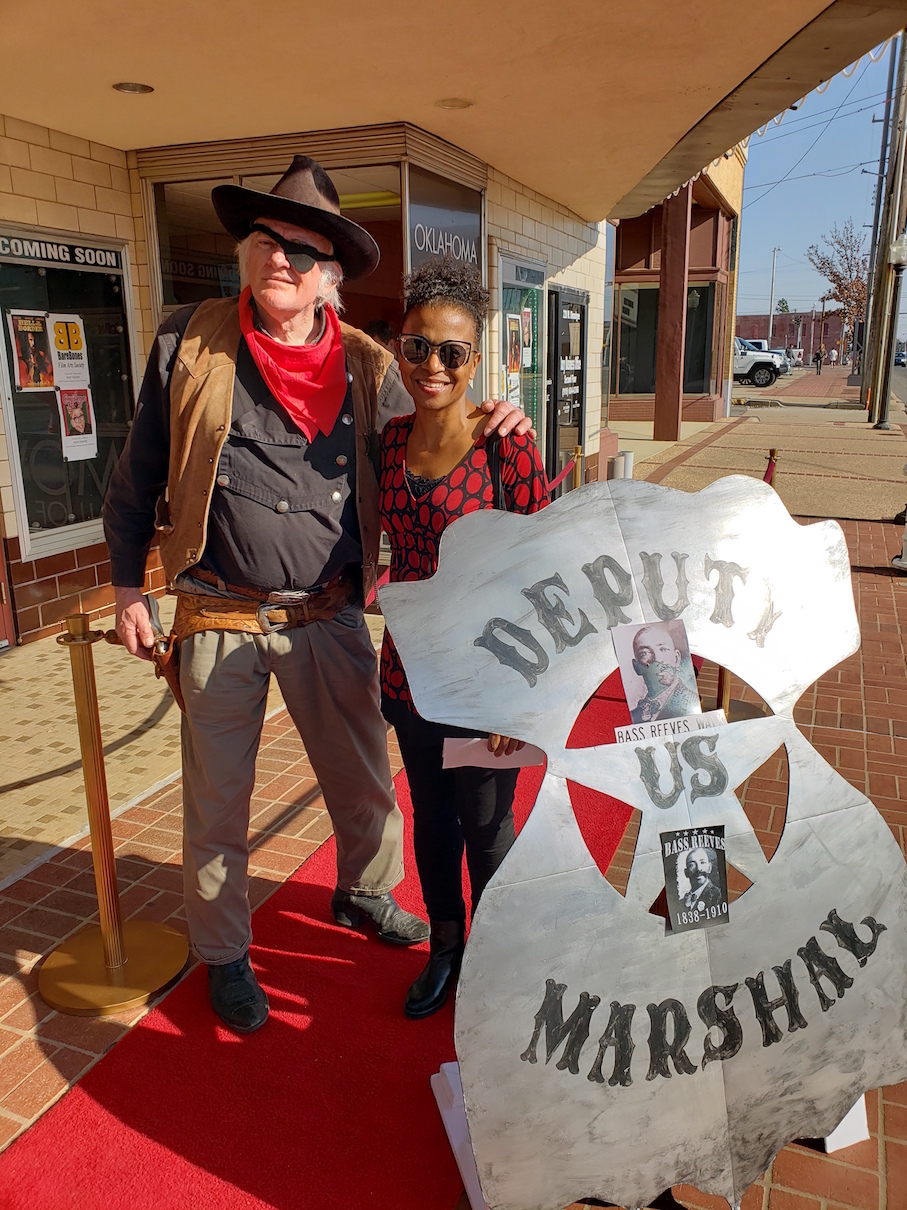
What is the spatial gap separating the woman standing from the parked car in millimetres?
38344

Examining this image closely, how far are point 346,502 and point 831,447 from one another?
16558 millimetres

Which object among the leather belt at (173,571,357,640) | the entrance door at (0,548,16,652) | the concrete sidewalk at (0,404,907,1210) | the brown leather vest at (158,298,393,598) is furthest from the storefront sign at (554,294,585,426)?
the leather belt at (173,571,357,640)

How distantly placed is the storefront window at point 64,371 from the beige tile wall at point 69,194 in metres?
0.14

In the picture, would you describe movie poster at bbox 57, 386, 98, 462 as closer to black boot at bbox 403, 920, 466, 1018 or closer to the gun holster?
the gun holster

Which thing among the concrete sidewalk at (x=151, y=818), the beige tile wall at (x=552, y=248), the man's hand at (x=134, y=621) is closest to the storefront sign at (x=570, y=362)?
the beige tile wall at (x=552, y=248)

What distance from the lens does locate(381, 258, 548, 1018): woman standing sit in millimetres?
2064

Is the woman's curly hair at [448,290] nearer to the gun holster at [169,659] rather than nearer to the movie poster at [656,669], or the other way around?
the movie poster at [656,669]

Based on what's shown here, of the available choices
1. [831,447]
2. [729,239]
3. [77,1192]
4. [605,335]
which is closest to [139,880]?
[77,1192]

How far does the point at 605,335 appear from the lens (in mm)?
12688

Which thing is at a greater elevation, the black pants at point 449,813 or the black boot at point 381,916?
the black pants at point 449,813

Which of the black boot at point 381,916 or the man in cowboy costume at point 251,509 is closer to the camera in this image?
the man in cowboy costume at point 251,509

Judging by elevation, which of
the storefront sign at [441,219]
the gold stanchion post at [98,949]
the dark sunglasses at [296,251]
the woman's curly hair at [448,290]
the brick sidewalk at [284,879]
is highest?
the storefront sign at [441,219]

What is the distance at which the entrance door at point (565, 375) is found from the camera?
931 cm

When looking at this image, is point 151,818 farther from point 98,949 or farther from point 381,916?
point 381,916
